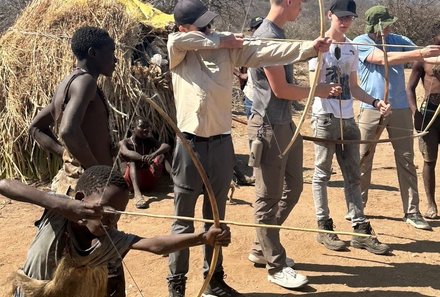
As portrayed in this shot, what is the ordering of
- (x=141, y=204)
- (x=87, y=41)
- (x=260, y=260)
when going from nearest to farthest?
(x=87, y=41)
(x=260, y=260)
(x=141, y=204)

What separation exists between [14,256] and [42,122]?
198cm

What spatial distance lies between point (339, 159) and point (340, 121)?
0.39 metres

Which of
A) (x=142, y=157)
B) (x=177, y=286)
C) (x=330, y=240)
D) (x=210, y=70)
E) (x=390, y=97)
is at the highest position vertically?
(x=210, y=70)

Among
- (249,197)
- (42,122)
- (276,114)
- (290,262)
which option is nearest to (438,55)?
(276,114)

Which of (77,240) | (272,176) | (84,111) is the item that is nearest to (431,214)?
(272,176)

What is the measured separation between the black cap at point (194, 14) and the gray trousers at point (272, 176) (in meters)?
0.87

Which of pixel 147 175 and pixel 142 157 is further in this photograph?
pixel 147 175

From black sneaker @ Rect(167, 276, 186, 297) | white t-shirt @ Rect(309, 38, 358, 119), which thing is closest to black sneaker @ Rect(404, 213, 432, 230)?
white t-shirt @ Rect(309, 38, 358, 119)

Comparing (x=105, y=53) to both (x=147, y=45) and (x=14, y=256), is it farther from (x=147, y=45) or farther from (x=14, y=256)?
(x=147, y=45)

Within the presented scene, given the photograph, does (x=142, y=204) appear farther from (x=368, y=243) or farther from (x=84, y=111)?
(x=84, y=111)

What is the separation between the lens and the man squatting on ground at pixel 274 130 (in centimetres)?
448

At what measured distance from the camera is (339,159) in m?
5.51

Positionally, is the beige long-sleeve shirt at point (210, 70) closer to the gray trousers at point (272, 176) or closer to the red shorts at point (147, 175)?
the gray trousers at point (272, 176)

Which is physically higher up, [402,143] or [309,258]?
[402,143]
